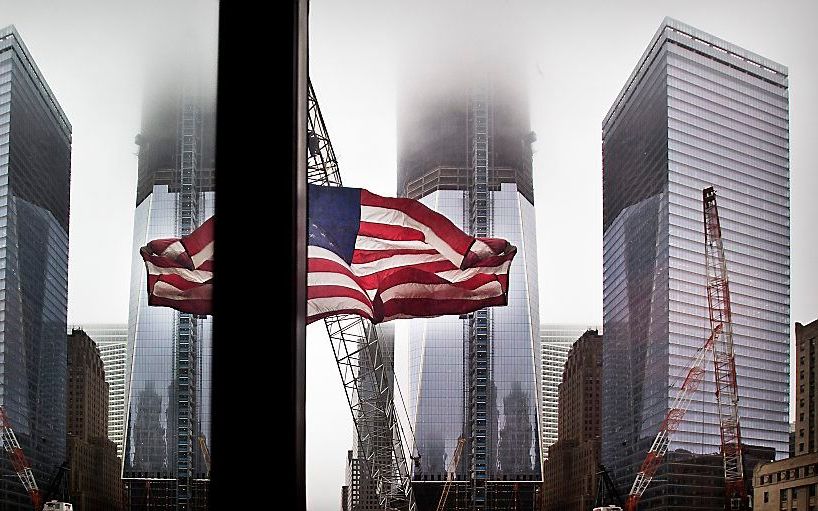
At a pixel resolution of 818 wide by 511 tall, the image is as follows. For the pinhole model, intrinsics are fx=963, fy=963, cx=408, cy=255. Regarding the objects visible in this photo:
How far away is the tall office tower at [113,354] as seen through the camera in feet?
11.5

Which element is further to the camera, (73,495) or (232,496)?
(73,495)

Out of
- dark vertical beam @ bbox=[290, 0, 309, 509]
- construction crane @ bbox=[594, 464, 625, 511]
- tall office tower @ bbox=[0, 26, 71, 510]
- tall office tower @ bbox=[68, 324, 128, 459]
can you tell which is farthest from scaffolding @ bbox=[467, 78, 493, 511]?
dark vertical beam @ bbox=[290, 0, 309, 509]

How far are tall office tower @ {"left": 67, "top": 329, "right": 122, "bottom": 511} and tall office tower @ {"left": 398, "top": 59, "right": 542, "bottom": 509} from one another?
1125 millimetres

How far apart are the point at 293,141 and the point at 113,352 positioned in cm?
209

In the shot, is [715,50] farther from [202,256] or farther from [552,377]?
[202,256]

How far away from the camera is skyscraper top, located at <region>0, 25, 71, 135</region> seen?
11.6ft

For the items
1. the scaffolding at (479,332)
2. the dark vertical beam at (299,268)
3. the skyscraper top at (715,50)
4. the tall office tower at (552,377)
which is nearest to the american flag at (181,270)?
the scaffolding at (479,332)

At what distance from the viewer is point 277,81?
5.54 feet

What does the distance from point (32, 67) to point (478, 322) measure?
1.90 m

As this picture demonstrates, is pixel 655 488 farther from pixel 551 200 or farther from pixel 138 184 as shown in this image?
pixel 138 184

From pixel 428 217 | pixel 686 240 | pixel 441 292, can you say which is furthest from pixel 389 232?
pixel 686 240

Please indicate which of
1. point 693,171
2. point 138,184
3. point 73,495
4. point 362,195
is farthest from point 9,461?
point 693,171

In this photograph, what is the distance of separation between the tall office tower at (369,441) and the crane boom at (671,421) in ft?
2.91

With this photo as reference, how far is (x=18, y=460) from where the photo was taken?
11.4 feet
